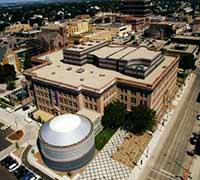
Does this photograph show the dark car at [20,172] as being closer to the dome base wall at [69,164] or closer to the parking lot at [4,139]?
the dome base wall at [69,164]

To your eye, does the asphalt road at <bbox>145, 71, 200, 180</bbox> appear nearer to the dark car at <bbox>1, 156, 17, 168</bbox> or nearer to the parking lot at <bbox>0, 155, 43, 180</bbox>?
the parking lot at <bbox>0, 155, 43, 180</bbox>

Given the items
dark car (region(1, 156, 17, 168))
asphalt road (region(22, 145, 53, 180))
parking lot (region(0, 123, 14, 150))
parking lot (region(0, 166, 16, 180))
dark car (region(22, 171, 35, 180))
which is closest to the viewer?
dark car (region(22, 171, 35, 180))

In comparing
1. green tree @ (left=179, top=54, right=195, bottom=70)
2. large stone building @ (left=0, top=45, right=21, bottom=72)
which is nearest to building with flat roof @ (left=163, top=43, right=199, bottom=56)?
green tree @ (left=179, top=54, right=195, bottom=70)

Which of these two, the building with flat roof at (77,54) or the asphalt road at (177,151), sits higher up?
the building with flat roof at (77,54)

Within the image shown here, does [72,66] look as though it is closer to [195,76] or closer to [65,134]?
[65,134]

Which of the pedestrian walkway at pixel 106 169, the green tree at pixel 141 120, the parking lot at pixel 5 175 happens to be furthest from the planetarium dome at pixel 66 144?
the green tree at pixel 141 120

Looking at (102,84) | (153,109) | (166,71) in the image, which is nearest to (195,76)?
(166,71)
